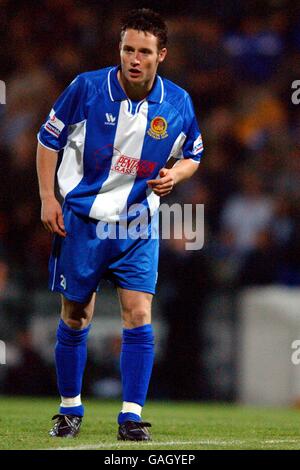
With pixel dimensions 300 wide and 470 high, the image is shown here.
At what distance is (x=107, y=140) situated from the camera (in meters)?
4.69

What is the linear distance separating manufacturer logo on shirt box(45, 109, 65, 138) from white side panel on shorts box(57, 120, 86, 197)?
69 mm

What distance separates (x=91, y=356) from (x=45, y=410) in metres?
1.71

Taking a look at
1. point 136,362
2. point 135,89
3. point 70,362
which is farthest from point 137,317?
point 135,89

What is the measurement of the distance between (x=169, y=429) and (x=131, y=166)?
1325 mm

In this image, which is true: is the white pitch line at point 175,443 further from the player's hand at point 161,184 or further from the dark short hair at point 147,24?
the dark short hair at point 147,24

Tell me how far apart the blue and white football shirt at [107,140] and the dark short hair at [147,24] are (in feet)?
0.79

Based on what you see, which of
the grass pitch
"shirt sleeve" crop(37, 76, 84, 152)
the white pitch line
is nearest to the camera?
the white pitch line

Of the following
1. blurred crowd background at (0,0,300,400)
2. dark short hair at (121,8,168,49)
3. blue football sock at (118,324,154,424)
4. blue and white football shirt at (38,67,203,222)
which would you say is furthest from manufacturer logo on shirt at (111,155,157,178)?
blurred crowd background at (0,0,300,400)

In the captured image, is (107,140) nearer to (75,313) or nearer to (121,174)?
(121,174)

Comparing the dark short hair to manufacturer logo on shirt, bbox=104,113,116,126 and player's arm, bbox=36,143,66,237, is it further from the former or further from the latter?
player's arm, bbox=36,143,66,237

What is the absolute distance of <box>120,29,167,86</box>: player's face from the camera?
4.54m

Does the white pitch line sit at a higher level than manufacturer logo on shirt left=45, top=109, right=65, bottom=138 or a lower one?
lower
